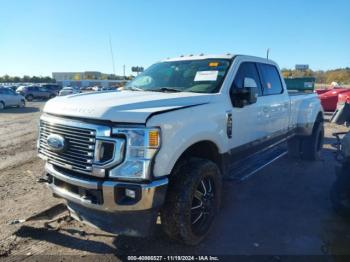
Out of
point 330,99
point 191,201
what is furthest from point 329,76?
point 191,201

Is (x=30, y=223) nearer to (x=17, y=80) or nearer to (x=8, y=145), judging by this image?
(x=8, y=145)

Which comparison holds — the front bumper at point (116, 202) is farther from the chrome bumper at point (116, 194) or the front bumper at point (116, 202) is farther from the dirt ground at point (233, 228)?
the dirt ground at point (233, 228)

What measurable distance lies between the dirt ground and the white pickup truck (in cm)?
39

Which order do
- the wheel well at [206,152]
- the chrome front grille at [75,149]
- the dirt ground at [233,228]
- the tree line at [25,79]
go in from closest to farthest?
the chrome front grille at [75,149], the dirt ground at [233,228], the wheel well at [206,152], the tree line at [25,79]

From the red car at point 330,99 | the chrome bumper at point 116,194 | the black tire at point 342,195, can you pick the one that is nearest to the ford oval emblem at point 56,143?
the chrome bumper at point 116,194

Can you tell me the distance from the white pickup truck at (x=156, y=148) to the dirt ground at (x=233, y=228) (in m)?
0.39

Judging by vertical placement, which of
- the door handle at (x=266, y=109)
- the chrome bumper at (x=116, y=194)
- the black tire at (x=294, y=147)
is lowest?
the black tire at (x=294, y=147)

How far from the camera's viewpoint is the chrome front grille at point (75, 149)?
9.20 feet

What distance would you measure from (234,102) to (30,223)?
2972mm

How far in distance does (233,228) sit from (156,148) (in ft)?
5.79

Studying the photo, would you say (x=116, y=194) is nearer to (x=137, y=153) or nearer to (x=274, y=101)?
(x=137, y=153)

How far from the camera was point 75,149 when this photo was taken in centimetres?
295

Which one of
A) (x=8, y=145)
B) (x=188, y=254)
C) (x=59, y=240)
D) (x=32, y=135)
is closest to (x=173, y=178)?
(x=188, y=254)

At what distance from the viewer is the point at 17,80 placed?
85.6m
